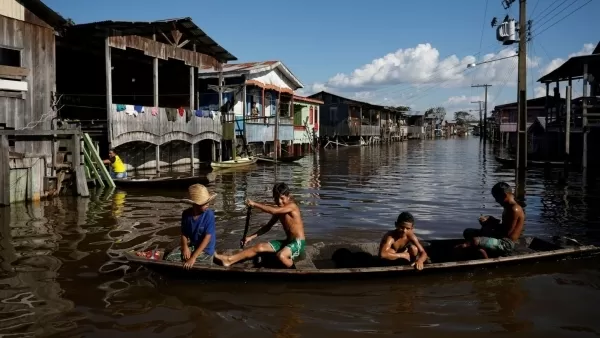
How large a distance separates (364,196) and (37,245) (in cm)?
971

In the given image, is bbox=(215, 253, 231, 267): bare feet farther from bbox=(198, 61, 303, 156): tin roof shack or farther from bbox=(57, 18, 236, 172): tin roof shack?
bbox=(198, 61, 303, 156): tin roof shack

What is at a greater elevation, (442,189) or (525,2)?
(525,2)

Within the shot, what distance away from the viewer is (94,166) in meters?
15.7

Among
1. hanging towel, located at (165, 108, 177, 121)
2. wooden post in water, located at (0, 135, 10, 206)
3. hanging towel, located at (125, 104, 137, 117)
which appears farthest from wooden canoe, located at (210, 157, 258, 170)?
wooden post in water, located at (0, 135, 10, 206)

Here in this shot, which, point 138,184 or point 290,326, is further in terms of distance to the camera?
point 138,184

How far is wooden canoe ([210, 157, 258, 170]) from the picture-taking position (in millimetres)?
23188

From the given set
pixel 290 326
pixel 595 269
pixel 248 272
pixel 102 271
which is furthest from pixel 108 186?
pixel 595 269

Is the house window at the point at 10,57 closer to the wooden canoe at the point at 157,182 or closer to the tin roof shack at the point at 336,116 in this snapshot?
the wooden canoe at the point at 157,182

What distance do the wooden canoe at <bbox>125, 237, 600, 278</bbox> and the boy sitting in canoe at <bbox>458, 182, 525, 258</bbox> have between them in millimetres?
215

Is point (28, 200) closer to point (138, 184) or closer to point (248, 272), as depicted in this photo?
point (138, 184)

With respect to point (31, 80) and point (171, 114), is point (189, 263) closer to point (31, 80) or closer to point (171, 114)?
point (31, 80)

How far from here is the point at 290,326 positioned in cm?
571

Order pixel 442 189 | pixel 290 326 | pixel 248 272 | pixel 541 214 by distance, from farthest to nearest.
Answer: pixel 442 189 → pixel 541 214 → pixel 248 272 → pixel 290 326

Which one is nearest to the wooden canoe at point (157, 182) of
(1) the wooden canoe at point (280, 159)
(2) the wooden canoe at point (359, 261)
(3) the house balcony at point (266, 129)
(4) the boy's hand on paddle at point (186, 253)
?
(2) the wooden canoe at point (359, 261)
